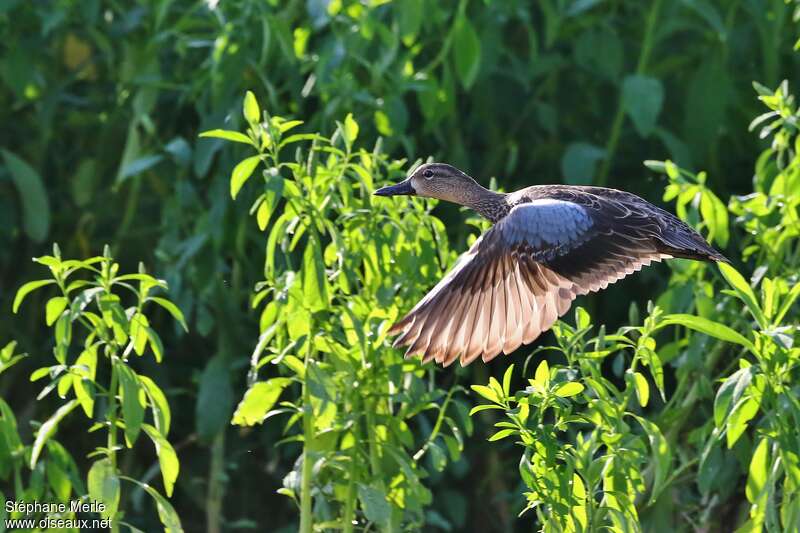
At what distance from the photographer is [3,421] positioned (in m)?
2.53

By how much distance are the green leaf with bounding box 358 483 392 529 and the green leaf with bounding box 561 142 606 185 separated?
4.33ft

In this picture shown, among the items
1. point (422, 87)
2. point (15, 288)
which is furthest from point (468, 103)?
point (15, 288)

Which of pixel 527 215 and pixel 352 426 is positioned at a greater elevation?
pixel 527 215

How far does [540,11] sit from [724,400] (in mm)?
2257

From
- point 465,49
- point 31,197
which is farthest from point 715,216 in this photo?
point 31,197

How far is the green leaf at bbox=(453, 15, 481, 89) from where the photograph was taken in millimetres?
3525

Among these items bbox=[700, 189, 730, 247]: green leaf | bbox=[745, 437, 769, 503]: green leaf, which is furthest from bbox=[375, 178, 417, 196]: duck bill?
bbox=[745, 437, 769, 503]: green leaf

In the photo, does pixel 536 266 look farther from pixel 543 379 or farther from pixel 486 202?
pixel 543 379

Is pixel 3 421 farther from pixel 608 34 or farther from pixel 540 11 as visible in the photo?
pixel 540 11

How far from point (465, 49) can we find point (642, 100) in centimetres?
49

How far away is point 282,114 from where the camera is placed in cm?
375

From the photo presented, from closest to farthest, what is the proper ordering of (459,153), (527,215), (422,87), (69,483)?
(69,483), (527,215), (422,87), (459,153)

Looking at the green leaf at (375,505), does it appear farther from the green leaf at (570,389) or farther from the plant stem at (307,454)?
the green leaf at (570,389)

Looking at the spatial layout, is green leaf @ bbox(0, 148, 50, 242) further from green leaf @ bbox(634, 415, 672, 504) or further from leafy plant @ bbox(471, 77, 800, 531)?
green leaf @ bbox(634, 415, 672, 504)
